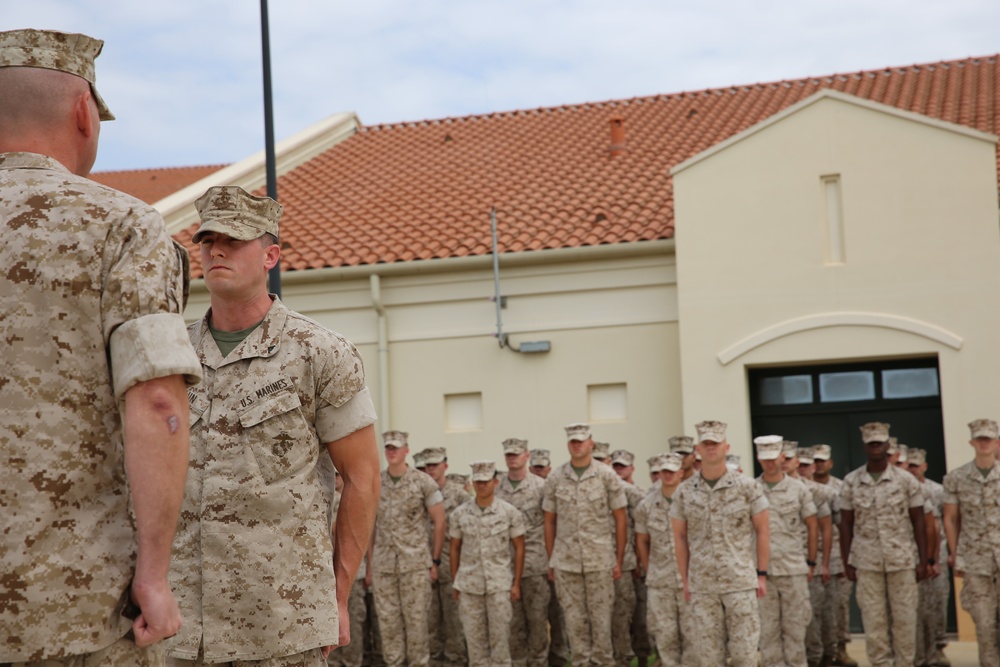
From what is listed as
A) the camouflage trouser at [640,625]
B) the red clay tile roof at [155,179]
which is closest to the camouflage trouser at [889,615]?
the camouflage trouser at [640,625]

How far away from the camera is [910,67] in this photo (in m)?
22.6

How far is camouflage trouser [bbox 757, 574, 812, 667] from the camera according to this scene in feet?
41.4

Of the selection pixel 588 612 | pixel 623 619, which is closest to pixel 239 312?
pixel 588 612

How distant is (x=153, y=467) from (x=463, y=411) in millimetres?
15559

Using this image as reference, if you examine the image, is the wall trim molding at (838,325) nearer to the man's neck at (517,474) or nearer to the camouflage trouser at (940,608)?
A: the camouflage trouser at (940,608)

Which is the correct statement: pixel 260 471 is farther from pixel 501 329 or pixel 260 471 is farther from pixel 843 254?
pixel 501 329

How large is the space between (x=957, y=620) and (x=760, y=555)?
5.97 m

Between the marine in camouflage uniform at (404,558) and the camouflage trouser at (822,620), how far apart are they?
4.11m

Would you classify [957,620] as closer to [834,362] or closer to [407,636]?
[834,362]

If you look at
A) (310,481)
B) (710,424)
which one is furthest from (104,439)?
(710,424)

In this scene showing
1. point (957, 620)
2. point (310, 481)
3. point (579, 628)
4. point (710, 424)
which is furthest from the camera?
point (957, 620)

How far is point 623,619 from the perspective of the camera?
13609 mm

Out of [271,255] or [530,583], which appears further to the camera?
[530,583]

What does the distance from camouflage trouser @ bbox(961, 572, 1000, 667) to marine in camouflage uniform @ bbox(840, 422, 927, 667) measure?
56cm
